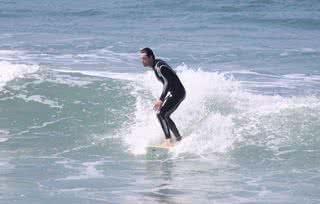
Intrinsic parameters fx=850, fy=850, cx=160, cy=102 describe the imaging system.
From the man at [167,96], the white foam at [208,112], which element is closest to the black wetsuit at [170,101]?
the man at [167,96]

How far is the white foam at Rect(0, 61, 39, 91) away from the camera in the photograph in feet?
57.8

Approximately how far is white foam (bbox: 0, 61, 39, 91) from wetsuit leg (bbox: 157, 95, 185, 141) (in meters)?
5.73

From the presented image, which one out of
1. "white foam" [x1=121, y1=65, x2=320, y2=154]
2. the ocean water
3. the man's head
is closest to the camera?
the ocean water

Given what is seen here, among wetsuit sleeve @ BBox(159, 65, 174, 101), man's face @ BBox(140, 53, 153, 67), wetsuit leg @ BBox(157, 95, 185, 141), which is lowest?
wetsuit leg @ BBox(157, 95, 185, 141)

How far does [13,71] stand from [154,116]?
4.98 metres

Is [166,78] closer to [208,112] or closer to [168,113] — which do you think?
[168,113]

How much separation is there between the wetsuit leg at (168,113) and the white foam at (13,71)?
5.73m

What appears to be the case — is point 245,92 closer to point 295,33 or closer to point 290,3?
point 295,33

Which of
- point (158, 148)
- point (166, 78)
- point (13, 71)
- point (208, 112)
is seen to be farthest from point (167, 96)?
point (13, 71)

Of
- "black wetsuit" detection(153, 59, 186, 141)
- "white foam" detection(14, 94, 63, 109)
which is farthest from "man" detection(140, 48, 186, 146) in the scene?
"white foam" detection(14, 94, 63, 109)

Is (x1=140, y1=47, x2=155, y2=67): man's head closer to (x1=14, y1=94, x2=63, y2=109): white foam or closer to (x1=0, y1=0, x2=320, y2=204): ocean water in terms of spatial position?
(x1=0, y1=0, x2=320, y2=204): ocean water

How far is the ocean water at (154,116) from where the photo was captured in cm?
1027

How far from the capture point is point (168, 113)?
12523mm

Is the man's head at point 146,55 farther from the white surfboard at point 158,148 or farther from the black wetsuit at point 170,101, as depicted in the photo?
the white surfboard at point 158,148
